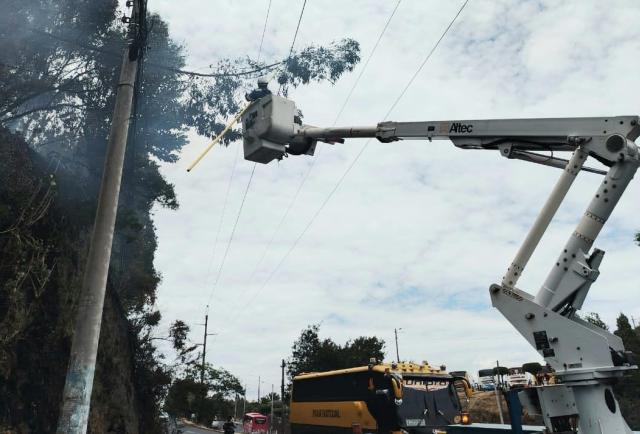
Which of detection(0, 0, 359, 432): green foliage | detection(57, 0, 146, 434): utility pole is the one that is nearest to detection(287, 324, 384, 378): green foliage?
detection(0, 0, 359, 432): green foliage

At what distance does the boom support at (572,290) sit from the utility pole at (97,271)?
7.19 meters

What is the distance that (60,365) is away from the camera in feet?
42.5

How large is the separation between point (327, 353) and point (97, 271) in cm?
3908

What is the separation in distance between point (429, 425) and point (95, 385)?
444 inches

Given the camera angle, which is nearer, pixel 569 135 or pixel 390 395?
pixel 569 135

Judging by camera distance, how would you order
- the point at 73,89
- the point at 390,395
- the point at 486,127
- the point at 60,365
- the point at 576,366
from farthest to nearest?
the point at 73,89 < the point at 60,365 < the point at 390,395 < the point at 486,127 < the point at 576,366

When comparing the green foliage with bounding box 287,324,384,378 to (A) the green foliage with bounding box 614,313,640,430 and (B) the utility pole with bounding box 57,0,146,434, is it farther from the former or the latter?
(B) the utility pole with bounding box 57,0,146,434

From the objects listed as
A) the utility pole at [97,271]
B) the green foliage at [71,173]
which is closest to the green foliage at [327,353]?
the green foliage at [71,173]

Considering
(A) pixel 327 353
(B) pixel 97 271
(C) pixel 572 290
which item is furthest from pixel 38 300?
(A) pixel 327 353

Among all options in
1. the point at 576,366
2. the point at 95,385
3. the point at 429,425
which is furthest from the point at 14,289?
the point at 576,366

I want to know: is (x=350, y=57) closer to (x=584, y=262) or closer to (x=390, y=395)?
(x=390, y=395)

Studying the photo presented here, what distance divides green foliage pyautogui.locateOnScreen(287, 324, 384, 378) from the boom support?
133 ft

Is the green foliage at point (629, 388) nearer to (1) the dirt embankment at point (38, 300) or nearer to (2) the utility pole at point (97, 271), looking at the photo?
(1) the dirt embankment at point (38, 300)

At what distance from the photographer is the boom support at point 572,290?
497cm
